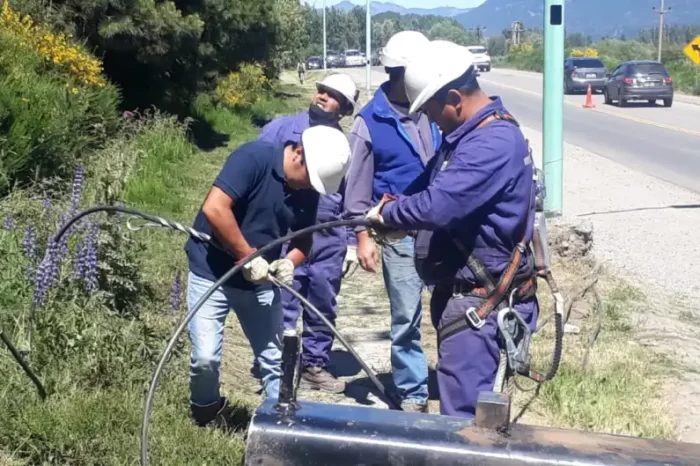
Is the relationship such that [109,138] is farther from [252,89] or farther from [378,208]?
[252,89]

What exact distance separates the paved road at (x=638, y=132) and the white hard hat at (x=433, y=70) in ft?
43.4

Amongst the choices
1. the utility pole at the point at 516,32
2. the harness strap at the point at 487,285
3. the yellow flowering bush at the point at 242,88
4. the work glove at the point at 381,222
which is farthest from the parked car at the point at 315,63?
the harness strap at the point at 487,285

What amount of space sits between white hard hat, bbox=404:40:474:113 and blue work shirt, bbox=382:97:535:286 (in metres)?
0.17

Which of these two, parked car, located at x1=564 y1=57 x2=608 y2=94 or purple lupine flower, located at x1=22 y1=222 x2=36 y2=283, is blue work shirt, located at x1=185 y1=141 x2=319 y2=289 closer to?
purple lupine flower, located at x1=22 y1=222 x2=36 y2=283

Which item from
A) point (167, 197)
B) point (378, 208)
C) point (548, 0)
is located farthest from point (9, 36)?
point (378, 208)

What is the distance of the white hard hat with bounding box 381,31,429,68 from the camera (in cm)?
470

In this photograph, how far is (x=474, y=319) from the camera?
A: 150 inches

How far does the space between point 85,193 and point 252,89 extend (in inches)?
831

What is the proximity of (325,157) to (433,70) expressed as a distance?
62 centimetres

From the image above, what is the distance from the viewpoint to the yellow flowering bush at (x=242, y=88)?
85.9 feet

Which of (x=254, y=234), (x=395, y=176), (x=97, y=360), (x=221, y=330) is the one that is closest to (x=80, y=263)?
(x=97, y=360)

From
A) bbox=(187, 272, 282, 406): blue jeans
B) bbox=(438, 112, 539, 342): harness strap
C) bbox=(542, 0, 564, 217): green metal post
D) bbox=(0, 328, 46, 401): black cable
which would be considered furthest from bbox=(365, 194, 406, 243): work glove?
bbox=(542, 0, 564, 217): green metal post

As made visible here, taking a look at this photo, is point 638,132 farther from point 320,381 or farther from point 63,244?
point 63,244

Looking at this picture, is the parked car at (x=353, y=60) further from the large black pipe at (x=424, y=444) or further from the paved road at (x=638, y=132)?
the large black pipe at (x=424, y=444)
